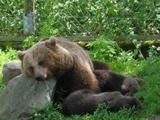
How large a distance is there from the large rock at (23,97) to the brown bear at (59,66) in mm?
126

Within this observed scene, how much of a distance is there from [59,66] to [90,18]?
355 cm

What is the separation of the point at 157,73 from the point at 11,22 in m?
4.14

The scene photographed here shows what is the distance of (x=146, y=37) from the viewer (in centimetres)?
1026

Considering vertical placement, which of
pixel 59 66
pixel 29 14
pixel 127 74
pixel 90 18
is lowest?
pixel 127 74

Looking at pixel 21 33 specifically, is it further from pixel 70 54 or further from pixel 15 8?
pixel 70 54

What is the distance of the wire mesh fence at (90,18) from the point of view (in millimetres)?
10312

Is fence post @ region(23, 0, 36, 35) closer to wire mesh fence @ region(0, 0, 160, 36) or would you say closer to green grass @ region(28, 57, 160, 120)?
wire mesh fence @ region(0, 0, 160, 36)

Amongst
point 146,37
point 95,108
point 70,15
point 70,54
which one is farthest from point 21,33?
point 95,108

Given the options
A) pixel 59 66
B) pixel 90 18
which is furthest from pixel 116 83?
pixel 90 18

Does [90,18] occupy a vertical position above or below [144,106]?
above

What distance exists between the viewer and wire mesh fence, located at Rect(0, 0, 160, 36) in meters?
10.3

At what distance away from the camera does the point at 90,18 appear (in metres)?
10.7

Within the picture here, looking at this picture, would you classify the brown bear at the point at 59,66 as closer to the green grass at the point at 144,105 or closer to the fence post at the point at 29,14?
the green grass at the point at 144,105

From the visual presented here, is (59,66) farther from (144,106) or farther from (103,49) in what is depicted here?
(103,49)
